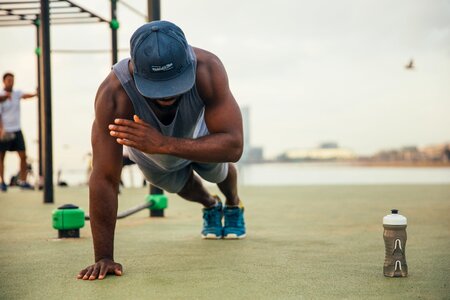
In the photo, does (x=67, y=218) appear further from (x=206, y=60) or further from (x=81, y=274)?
(x=206, y=60)

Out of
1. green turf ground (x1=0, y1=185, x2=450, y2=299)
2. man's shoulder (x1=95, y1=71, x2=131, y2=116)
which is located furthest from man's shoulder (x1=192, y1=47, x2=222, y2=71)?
green turf ground (x1=0, y1=185, x2=450, y2=299)

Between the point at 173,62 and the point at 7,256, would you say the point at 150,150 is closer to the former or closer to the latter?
the point at 173,62

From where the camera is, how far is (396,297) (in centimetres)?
224

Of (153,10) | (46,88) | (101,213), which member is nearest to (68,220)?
(101,213)

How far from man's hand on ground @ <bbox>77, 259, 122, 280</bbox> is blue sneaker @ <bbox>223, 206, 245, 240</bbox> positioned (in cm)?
129

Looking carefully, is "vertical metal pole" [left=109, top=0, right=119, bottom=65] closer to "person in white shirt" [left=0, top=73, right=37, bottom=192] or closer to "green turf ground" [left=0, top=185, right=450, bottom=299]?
"green turf ground" [left=0, top=185, right=450, bottom=299]

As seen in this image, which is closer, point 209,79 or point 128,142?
point 128,142

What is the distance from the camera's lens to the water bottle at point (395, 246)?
2.60 metres

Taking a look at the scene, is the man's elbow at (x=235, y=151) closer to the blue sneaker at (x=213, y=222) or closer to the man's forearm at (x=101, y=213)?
the man's forearm at (x=101, y=213)

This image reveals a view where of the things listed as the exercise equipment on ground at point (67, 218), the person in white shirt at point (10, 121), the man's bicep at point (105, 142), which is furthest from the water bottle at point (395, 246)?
the person in white shirt at point (10, 121)

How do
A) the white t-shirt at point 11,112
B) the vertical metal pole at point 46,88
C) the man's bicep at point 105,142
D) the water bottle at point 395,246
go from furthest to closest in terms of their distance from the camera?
the white t-shirt at point 11,112
the vertical metal pole at point 46,88
the man's bicep at point 105,142
the water bottle at point 395,246

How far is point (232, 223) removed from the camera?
3965 mm

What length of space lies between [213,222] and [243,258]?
84 cm

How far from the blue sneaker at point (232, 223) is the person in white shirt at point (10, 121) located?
5564 mm
